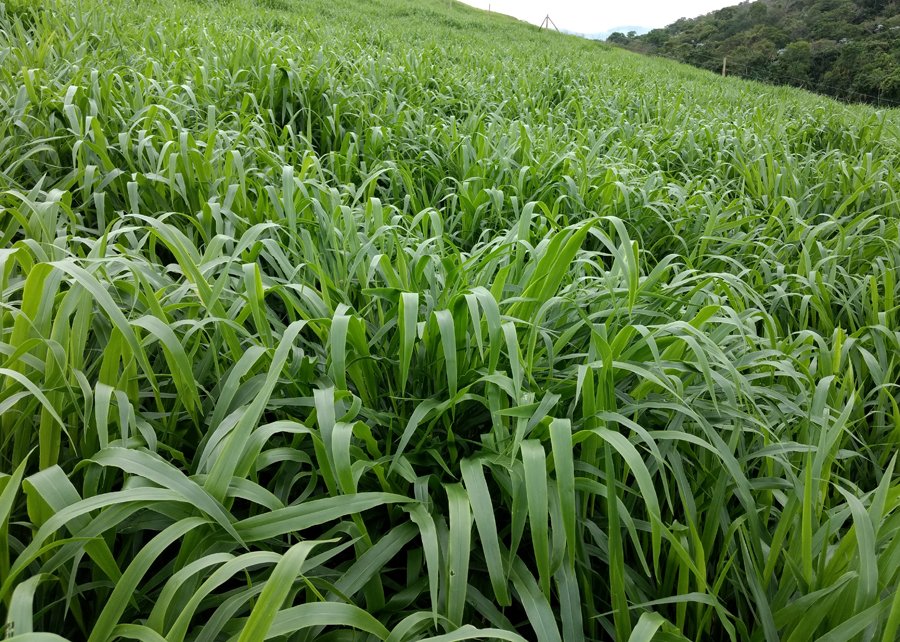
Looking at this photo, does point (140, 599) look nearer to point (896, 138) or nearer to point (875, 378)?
point (875, 378)

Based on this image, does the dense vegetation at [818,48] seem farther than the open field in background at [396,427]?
Yes

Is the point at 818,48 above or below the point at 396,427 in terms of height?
above

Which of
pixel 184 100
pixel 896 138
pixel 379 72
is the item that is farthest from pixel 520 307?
pixel 896 138

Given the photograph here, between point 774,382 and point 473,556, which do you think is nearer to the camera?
point 473,556

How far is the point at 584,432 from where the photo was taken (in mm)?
803

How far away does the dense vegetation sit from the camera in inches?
481

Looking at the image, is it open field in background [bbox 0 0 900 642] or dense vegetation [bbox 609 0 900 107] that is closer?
open field in background [bbox 0 0 900 642]

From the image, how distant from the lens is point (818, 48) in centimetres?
1315

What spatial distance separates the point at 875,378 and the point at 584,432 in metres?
1.08

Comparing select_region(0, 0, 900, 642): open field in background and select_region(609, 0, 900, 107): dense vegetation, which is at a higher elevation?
select_region(609, 0, 900, 107): dense vegetation

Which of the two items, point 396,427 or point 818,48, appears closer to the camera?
point 396,427

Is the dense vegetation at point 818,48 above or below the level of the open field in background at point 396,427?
above

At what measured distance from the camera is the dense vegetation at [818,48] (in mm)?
12211

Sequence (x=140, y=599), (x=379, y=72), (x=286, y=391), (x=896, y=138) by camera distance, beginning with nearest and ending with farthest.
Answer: (x=140, y=599) → (x=286, y=391) → (x=379, y=72) → (x=896, y=138)
